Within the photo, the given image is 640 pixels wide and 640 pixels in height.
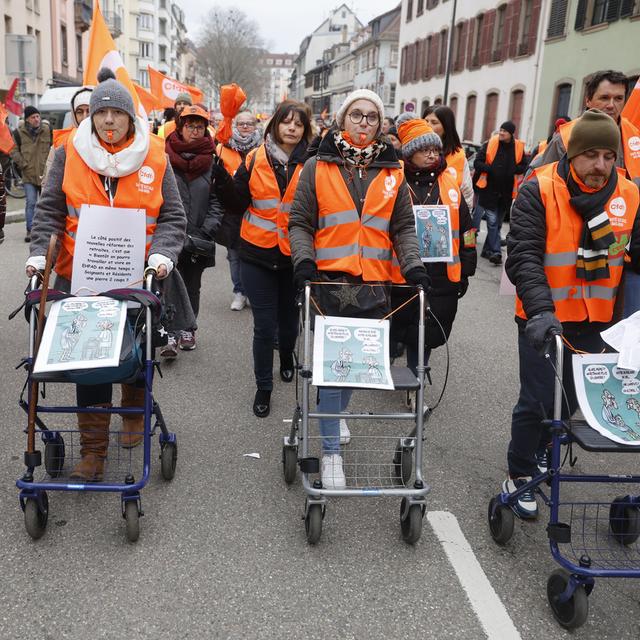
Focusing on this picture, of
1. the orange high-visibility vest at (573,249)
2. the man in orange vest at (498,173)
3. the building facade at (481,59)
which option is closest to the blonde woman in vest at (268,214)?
the orange high-visibility vest at (573,249)

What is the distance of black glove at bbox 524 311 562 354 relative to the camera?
9.38 feet

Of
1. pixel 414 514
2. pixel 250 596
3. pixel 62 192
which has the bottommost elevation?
pixel 250 596

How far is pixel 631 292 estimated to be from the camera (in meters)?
3.25

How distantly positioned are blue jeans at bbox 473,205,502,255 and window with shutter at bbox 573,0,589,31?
13.6m

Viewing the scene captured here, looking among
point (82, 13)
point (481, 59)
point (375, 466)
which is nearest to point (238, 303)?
point (375, 466)

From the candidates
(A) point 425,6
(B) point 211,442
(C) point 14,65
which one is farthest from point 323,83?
(B) point 211,442

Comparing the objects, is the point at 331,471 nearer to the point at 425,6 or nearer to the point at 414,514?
the point at 414,514

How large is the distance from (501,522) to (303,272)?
155cm

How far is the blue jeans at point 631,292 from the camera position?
3232mm

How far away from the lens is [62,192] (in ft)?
11.5

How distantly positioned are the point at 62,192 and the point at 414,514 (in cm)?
241

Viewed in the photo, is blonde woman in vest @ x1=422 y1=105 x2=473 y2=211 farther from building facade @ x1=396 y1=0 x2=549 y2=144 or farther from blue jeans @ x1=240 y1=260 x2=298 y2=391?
building facade @ x1=396 y1=0 x2=549 y2=144

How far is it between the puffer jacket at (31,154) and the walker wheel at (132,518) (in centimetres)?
847

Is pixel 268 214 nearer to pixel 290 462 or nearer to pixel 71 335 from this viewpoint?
pixel 290 462
